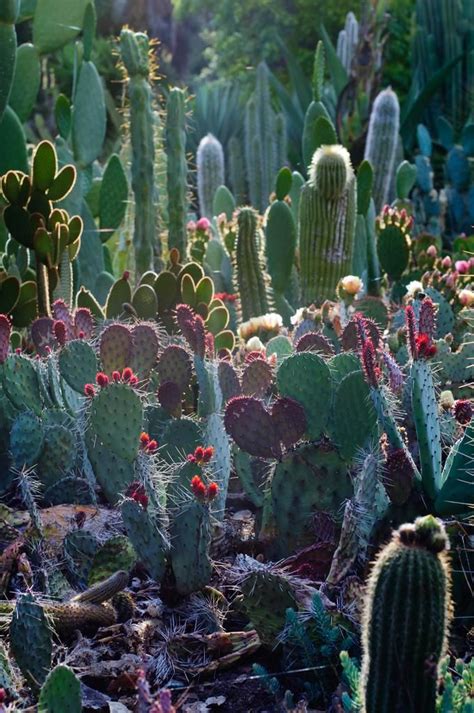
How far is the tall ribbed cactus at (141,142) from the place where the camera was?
6477mm

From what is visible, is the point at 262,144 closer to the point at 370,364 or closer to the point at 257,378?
the point at 257,378

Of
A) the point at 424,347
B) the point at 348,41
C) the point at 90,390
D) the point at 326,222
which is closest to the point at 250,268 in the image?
the point at 326,222

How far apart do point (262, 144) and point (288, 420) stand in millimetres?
9020

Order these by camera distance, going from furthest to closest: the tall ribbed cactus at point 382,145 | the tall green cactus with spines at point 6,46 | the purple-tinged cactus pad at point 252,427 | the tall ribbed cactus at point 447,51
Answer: the tall ribbed cactus at point 447,51 → the tall ribbed cactus at point 382,145 → the tall green cactus with spines at point 6,46 → the purple-tinged cactus pad at point 252,427

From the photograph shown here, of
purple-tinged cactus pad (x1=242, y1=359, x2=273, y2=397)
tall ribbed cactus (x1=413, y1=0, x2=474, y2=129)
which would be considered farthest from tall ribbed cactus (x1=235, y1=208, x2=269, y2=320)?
tall ribbed cactus (x1=413, y1=0, x2=474, y2=129)

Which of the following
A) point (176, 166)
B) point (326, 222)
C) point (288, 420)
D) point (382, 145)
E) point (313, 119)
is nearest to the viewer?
point (288, 420)

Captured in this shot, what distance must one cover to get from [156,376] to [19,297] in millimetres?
898

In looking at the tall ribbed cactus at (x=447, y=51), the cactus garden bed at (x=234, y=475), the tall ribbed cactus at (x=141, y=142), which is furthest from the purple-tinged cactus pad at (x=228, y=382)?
the tall ribbed cactus at (x=447, y=51)

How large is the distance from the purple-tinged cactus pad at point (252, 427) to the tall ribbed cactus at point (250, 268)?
9.05 ft

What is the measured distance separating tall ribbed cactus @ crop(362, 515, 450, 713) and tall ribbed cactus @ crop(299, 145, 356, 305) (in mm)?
3856

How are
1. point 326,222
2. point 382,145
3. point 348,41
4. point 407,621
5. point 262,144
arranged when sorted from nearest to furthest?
point 407,621 → point 326,222 → point 382,145 → point 262,144 → point 348,41

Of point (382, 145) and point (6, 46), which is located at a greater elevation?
point (6, 46)

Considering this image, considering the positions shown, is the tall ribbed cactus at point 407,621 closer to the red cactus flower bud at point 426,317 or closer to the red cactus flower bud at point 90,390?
the red cactus flower bud at point 426,317

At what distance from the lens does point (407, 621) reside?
1.91 meters
